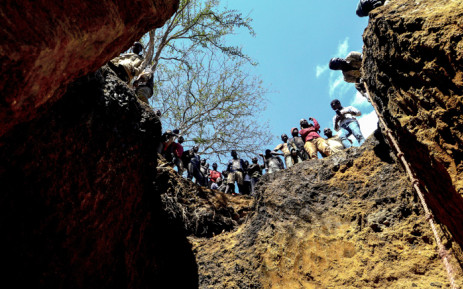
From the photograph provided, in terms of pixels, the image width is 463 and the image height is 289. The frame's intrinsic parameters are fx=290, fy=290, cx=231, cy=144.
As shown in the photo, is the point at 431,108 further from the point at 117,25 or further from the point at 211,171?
the point at 211,171

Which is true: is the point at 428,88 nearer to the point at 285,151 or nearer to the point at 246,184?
the point at 285,151

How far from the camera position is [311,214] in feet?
15.1

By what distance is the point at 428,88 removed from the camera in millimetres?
2498

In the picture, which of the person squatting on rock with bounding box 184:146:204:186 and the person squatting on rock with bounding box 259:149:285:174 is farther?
the person squatting on rock with bounding box 184:146:204:186

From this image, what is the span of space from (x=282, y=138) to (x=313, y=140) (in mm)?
2312

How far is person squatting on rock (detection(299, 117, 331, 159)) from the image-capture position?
23.7ft

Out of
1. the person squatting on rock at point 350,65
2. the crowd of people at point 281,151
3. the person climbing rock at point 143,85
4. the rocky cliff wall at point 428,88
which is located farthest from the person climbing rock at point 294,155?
the rocky cliff wall at point 428,88

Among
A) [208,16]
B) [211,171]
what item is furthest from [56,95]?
[208,16]

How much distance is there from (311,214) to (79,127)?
11.5 feet

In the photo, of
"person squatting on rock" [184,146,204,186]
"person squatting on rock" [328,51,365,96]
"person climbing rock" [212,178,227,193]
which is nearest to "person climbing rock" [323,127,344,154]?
"person squatting on rock" [328,51,365,96]

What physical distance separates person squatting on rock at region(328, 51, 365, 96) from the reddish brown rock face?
3.92 meters

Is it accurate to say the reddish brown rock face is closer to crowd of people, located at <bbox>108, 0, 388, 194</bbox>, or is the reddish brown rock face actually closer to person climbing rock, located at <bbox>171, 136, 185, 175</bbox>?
crowd of people, located at <bbox>108, 0, 388, 194</bbox>

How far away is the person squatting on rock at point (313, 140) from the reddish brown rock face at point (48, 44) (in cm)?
586

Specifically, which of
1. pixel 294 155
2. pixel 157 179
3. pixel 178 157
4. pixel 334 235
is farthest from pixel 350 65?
pixel 178 157
